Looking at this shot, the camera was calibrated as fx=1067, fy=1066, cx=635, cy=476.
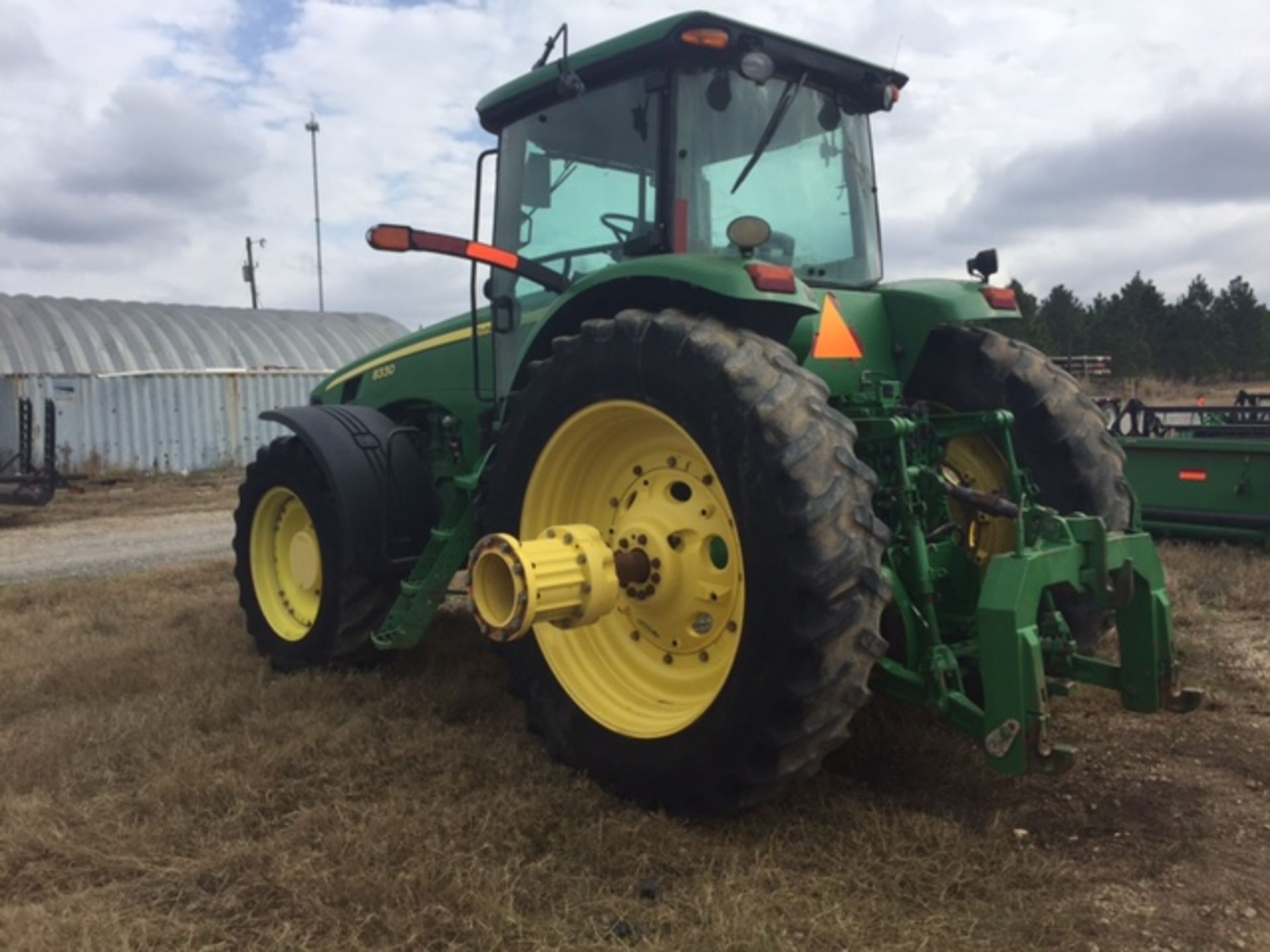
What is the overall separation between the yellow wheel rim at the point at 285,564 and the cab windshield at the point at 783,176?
252 cm

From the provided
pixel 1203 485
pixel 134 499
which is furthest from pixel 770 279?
pixel 134 499

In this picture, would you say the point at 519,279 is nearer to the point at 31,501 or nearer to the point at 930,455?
the point at 930,455

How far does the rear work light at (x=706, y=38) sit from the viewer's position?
361 centimetres

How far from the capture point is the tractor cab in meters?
3.83

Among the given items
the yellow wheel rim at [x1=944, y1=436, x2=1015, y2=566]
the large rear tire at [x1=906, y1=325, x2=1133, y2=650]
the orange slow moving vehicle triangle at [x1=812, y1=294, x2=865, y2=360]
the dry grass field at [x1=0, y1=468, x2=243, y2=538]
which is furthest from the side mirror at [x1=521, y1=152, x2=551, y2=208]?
the dry grass field at [x1=0, y1=468, x2=243, y2=538]

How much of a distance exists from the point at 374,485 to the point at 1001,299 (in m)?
2.79

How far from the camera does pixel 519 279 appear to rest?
15.4ft

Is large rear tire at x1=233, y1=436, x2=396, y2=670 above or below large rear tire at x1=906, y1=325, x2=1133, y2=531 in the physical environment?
below

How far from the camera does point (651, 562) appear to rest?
11.2ft

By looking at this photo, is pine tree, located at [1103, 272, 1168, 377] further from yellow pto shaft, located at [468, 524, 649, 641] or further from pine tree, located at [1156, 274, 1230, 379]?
yellow pto shaft, located at [468, 524, 649, 641]

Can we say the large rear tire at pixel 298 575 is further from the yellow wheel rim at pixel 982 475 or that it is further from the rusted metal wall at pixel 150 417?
the rusted metal wall at pixel 150 417

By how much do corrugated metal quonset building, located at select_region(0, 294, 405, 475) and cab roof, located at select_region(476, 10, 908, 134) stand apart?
15.1m

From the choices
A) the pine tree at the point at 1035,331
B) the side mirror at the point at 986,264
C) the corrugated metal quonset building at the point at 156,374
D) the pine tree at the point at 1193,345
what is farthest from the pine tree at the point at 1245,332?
the side mirror at the point at 986,264

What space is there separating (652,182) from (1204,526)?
17.9ft
